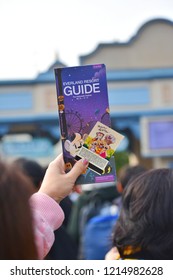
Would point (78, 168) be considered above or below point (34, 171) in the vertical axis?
above

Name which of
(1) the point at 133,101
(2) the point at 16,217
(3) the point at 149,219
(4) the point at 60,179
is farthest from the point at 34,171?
(1) the point at 133,101

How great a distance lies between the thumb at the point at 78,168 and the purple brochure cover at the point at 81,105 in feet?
0.05

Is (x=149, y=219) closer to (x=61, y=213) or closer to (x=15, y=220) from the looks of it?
(x=61, y=213)

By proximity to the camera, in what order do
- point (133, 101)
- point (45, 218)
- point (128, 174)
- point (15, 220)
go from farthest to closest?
point (133, 101) < point (128, 174) < point (45, 218) < point (15, 220)

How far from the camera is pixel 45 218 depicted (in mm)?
984

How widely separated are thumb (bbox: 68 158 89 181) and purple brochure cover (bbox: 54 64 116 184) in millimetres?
15

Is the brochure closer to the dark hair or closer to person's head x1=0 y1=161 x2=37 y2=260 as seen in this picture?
person's head x1=0 y1=161 x2=37 y2=260

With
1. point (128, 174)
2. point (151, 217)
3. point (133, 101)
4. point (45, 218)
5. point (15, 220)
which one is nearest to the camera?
point (15, 220)

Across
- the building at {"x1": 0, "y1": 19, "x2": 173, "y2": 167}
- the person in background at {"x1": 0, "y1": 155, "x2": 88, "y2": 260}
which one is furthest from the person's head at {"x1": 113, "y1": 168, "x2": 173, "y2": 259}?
the building at {"x1": 0, "y1": 19, "x2": 173, "y2": 167}

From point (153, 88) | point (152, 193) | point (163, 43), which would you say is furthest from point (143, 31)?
point (152, 193)

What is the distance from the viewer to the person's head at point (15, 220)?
61 cm

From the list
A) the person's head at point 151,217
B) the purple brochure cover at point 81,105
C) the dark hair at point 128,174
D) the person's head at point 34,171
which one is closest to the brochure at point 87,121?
the purple brochure cover at point 81,105

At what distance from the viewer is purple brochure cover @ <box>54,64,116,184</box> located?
3.39 feet

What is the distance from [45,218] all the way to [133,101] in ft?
34.0
